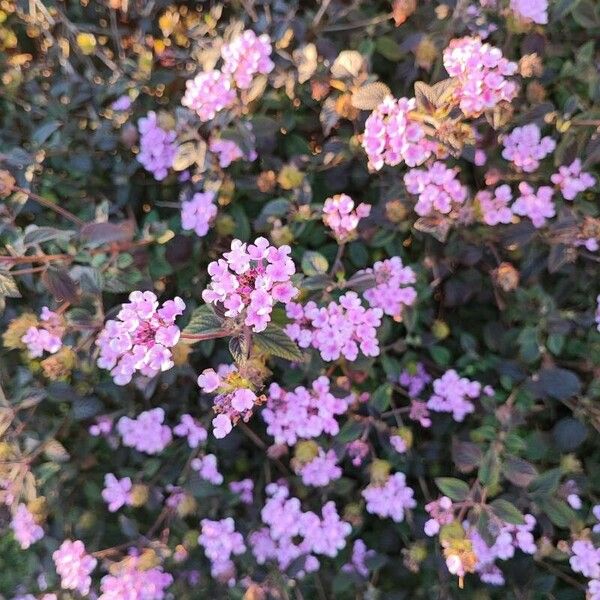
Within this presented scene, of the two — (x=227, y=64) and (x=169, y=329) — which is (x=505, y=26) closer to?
(x=227, y=64)

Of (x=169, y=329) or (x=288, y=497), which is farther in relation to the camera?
(x=288, y=497)

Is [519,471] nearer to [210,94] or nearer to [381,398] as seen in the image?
[381,398]

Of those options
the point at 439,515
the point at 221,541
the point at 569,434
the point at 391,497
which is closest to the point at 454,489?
the point at 439,515

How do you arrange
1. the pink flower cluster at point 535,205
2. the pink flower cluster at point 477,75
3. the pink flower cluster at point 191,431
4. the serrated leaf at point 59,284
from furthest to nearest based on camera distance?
the pink flower cluster at point 191,431, the pink flower cluster at point 535,205, the serrated leaf at point 59,284, the pink flower cluster at point 477,75

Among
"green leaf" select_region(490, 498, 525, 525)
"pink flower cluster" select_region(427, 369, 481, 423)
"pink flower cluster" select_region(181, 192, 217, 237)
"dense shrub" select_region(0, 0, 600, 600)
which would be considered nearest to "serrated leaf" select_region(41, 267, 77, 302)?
"dense shrub" select_region(0, 0, 600, 600)

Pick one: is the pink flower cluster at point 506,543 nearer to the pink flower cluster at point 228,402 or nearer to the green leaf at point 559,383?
the green leaf at point 559,383

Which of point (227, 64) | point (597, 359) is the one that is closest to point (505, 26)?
point (227, 64)

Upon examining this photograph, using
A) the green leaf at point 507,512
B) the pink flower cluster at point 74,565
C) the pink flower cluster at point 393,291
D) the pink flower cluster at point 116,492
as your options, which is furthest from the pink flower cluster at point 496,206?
the pink flower cluster at point 74,565

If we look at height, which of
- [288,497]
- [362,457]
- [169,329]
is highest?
[169,329]
